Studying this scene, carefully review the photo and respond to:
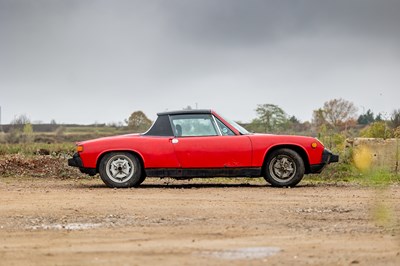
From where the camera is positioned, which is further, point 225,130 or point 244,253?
point 225,130

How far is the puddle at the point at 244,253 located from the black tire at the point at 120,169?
26.3 ft

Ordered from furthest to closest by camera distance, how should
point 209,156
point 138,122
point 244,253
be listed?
point 138,122, point 209,156, point 244,253

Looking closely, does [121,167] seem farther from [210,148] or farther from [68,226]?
[68,226]

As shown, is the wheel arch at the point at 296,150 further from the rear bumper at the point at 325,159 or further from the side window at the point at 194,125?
the side window at the point at 194,125

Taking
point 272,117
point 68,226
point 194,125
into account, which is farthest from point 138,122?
point 68,226

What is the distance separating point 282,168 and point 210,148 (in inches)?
57.3

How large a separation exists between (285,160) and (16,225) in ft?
22.7

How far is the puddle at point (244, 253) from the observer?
24.6 ft

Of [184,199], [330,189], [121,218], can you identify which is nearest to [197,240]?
[121,218]

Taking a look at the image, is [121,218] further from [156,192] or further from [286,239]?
[156,192]

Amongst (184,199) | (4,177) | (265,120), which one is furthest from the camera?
(265,120)

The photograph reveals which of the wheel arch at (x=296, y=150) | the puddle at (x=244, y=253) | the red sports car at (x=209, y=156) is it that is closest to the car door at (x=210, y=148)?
the red sports car at (x=209, y=156)

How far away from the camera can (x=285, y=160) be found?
15.7 meters

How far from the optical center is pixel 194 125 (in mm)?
15992
